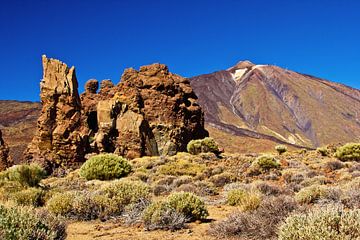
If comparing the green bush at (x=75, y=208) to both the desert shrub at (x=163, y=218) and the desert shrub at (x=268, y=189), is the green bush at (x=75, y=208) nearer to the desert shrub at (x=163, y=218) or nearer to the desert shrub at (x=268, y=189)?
the desert shrub at (x=163, y=218)

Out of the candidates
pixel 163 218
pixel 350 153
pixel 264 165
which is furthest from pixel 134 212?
pixel 350 153

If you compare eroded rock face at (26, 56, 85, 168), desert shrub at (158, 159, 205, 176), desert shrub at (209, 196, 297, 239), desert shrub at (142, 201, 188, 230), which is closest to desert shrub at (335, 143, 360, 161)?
desert shrub at (158, 159, 205, 176)

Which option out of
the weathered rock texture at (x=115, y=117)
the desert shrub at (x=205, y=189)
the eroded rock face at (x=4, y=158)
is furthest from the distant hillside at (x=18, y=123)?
the desert shrub at (x=205, y=189)

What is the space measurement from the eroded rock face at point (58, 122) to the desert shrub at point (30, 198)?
1227cm

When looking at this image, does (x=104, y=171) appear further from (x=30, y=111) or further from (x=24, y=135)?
(x=30, y=111)

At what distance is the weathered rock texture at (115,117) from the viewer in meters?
24.0

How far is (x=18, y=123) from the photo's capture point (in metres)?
94.5

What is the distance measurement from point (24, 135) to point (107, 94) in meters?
38.5

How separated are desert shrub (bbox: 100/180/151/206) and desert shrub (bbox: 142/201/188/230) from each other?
1587mm

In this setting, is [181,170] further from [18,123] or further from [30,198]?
[18,123]

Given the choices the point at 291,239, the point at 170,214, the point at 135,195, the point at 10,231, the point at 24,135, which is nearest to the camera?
the point at 291,239

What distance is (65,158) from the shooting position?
23.5m

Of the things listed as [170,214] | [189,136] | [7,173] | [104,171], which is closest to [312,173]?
[104,171]

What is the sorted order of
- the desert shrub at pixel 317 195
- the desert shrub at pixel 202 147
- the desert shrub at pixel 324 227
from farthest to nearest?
the desert shrub at pixel 202 147, the desert shrub at pixel 317 195, the desert shrub at pixel 324 227
